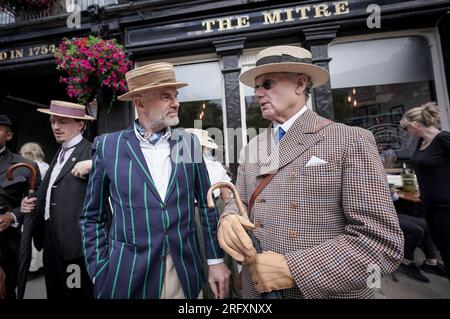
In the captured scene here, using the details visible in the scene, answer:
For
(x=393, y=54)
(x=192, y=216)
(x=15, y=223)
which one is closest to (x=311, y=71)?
(x=192, y=216)

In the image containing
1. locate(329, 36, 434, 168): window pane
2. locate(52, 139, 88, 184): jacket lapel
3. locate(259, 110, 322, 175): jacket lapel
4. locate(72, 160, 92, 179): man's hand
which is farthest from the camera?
locate(329, 36, 434, 168): window pane

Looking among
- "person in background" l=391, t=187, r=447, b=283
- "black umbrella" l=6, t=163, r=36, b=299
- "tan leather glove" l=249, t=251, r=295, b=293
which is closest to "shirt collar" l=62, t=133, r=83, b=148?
"black umbrella" l=6, t=163, r=36, b=299

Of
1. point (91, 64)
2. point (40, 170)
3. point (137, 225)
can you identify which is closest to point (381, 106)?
point (137, 225)

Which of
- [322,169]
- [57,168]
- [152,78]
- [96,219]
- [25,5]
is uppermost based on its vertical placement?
[25,5]

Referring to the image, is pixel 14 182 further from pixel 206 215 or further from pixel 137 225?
pixel 206 215

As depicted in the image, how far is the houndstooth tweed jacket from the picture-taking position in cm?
112

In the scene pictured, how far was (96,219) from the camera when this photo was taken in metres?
1.87

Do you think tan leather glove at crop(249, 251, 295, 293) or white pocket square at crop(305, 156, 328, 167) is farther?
white pocket square at crop(305, 156, 328, 167)

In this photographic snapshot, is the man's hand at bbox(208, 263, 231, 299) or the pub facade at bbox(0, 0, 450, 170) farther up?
the pub facade at bbox(0, 0, 450, 170)

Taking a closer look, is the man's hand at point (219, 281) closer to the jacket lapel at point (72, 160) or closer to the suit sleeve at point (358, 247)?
the suit sleeve at point (358, 247)

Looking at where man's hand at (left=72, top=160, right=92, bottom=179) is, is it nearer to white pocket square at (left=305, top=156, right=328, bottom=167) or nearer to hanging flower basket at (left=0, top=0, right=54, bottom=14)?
white pocket square at (left=305, top=156, right=328, bottom=167)

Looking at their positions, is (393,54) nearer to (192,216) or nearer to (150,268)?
(192,216)

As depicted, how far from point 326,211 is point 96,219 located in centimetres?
167

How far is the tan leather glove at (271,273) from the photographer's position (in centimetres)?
117
